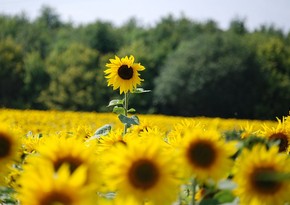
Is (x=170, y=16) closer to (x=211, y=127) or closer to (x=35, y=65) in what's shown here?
(x=35, y=65)

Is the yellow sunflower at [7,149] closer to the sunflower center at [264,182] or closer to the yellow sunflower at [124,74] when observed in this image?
the sunflower center at [264,182]

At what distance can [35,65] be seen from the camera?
45688 mm

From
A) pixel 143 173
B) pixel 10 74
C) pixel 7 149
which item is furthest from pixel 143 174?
pixel 10 74

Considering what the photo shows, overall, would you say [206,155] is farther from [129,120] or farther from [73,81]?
[73,81]

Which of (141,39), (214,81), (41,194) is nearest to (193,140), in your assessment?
(41,194)

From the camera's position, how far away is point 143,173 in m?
1.29

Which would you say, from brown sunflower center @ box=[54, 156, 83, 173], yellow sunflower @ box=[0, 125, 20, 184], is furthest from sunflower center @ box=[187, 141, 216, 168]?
yellow sunflower @ box=[0, 125, 20, 184]

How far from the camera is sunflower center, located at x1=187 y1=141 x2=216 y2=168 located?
136 cm

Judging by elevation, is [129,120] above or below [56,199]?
above

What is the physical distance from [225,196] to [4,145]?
580mm

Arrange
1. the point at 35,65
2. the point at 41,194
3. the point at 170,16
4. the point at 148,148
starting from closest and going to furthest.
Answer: the point at 41,194 → the point at 148,148 → the point at 35,65 → the point at 170,16

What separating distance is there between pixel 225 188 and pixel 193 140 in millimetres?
125

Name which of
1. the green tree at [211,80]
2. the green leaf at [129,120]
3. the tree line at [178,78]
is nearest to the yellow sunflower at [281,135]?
the green leaf at [129,120]

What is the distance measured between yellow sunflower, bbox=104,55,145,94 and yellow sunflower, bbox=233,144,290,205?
1.90 metres
